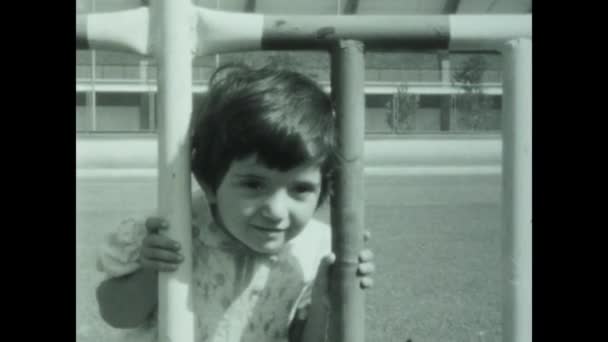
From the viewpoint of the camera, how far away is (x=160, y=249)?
0.80 m

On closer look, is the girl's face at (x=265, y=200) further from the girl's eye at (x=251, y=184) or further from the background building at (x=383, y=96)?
the background building at (x=383, y=96)

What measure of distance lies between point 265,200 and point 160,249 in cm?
15

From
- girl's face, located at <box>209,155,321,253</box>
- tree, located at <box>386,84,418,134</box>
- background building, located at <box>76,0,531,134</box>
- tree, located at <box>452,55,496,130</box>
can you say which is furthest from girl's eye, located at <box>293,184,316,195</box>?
tree, located at <box>386,84,418,134</box>

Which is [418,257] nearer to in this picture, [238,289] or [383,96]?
[238,289]

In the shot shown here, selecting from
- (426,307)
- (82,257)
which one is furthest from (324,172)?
(82,257)

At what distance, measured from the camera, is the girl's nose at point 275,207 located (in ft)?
2.80

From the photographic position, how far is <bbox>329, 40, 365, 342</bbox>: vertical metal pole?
0.79 meters

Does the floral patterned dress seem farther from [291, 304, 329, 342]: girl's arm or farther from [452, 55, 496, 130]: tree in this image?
[452, 55, 496, 130]: tree

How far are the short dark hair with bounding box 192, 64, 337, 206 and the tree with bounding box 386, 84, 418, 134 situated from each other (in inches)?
481

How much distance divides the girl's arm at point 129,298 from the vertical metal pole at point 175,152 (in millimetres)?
102

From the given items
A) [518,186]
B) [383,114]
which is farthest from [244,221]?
[383,114]

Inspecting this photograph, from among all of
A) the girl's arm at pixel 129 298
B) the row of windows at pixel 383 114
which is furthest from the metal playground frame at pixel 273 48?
the row of windows at pixel 383 114

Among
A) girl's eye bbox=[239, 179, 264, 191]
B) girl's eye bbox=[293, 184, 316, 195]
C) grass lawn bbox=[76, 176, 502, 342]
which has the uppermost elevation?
girl's eye bbox=[239, 179, 264, 191]

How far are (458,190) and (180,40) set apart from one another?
5443 millimetres
